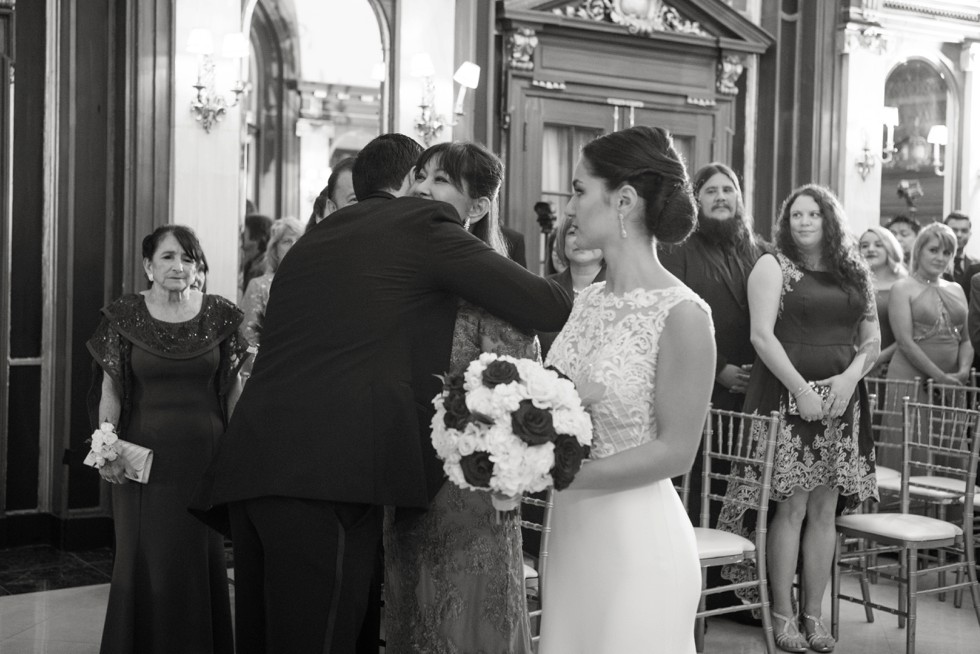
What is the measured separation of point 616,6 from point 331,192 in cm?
444

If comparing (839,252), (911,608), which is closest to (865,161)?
(839,252)

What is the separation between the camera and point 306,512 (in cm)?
261

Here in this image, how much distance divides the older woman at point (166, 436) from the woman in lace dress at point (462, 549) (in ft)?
5.10

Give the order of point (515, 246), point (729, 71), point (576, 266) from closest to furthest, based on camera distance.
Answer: point (576, 266), point (515, 246), point (729, 71)

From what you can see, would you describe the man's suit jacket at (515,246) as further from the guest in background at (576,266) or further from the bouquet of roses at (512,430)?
the bouquet of roses at (512,430)

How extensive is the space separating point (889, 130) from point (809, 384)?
15.7ft

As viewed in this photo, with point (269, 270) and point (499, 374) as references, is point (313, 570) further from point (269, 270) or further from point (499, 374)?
point (269, 270)

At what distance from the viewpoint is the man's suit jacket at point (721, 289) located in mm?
5059

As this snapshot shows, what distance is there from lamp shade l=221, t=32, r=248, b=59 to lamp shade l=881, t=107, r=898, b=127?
4.73 metres

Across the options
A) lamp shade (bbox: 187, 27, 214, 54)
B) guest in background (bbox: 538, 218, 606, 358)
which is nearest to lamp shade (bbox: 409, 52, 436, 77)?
lamp shade (bbox: 187, 27, 214, 54)

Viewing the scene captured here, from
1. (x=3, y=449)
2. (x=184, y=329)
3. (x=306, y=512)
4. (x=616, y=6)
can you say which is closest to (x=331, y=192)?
(x=184, y=329)

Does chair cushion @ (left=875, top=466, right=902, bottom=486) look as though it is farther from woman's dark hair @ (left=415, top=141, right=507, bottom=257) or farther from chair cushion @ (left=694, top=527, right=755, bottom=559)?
A: woman's dark hair @ (left=415, top=141, right=507, bottom=257)

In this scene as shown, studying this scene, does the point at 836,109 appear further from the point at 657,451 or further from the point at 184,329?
the point at 657,451

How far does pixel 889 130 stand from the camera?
8898mm
